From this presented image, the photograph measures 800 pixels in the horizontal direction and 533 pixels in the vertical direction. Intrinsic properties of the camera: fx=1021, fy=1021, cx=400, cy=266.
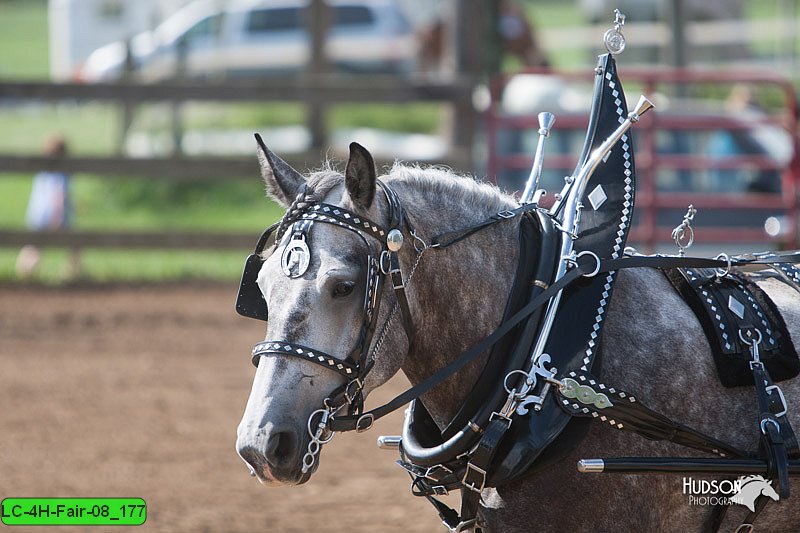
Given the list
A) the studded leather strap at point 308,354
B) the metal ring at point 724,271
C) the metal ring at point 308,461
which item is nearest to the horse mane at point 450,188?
the studded leather strap at point 308,354

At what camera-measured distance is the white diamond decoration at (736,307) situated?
8.68 feet

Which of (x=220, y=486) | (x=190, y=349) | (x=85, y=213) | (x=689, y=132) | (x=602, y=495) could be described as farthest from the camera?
(x=85, y=213)

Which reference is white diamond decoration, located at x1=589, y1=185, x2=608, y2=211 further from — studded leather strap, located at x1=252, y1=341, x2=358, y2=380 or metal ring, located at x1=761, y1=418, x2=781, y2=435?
studded leather strap, located at x1=252, y1=341, x2=358, y2=380

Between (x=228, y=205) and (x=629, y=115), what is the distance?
1135 centimetres

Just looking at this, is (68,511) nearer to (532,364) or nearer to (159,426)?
(159,426)

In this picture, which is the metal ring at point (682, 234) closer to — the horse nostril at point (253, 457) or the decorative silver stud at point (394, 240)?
the decorative silver stud at point (394, 240)

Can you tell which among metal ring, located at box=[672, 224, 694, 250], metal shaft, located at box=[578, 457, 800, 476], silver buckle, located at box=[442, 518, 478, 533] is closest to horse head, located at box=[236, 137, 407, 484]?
silver buckle, located at box=[442, 518, 478, 533]

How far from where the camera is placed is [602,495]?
7.94 ft

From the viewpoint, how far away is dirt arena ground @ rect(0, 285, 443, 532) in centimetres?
466

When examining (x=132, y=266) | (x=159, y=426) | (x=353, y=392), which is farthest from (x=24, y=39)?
(x=353, y=392)

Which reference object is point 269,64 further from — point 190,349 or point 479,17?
point 190,349

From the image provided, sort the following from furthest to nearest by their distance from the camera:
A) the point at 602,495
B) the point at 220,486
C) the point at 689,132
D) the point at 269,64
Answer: the point at 269,64 → the point at 689,132 → the point at 220,486 → the point at 602,495

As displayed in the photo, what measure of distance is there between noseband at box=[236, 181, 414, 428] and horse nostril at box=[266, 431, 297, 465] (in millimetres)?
114

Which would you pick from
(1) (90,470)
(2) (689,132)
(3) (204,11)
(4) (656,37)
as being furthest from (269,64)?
(1) (90,470)
